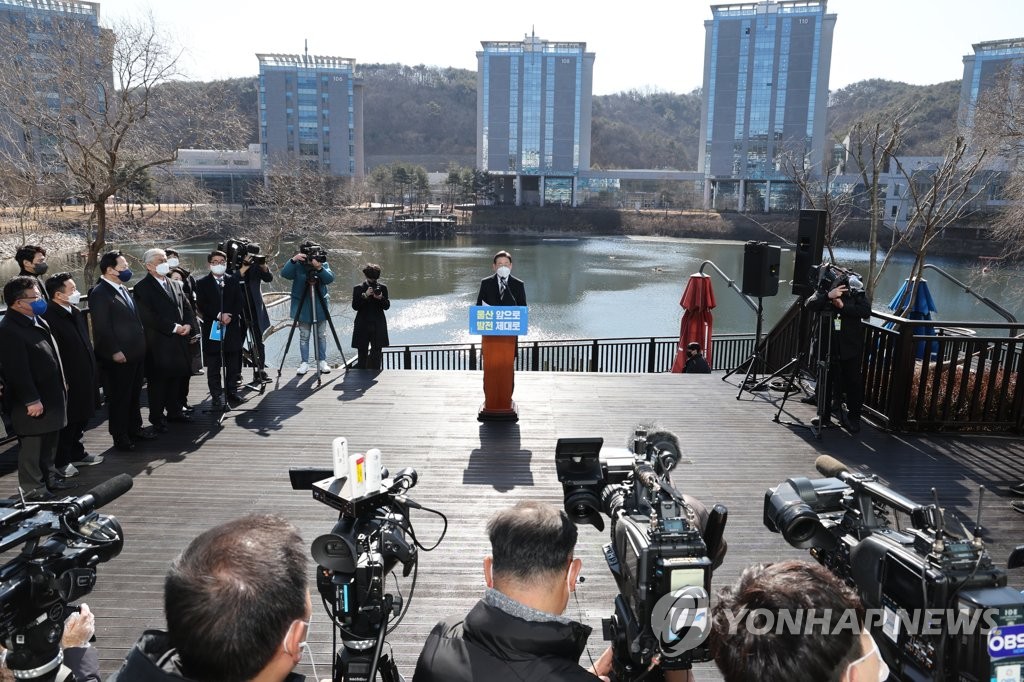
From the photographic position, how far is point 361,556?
1.94 metres

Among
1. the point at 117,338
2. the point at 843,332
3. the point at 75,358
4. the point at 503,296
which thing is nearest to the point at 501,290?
the point at 503,296

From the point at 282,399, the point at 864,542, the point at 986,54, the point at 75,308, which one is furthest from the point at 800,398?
the point at 986,54

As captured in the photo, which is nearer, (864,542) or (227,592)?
(227,592)

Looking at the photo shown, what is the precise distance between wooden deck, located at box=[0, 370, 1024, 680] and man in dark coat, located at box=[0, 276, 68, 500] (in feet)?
1.17

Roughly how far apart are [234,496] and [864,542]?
3.90 meters

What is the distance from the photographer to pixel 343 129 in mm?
84250

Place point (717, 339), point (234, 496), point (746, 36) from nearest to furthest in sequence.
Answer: point (234, 496) < point (717, 339) < point (746, 36)

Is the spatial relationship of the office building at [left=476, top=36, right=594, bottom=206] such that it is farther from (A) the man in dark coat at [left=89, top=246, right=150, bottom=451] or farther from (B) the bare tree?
(A) the man in dark coat at [left=89, top=246, right=150, bottom=451]

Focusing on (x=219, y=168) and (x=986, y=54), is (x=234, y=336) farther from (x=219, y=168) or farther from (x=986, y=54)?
(x=986, y=54)

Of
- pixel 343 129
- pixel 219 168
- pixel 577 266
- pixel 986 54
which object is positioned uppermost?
pixel 986 54

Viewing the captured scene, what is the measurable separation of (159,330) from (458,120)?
428 feet

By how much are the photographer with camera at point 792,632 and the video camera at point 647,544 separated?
226 millimetres

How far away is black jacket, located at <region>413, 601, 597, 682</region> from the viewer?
1.61m

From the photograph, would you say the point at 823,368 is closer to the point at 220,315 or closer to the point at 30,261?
the point at 220,315
